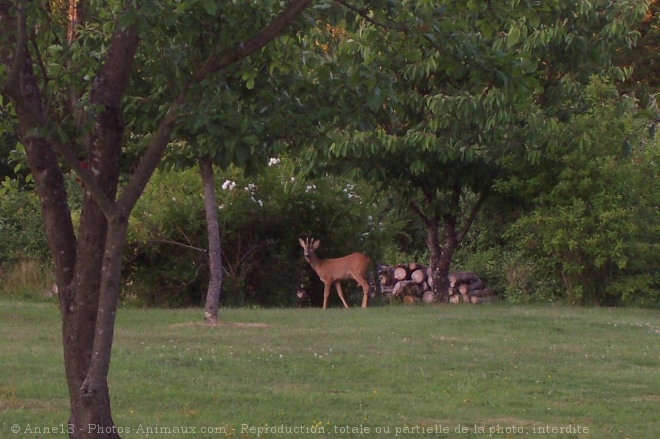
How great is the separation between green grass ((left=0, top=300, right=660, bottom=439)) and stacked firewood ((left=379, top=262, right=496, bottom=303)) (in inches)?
316

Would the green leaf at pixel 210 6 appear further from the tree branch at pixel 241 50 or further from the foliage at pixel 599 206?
the foliage at pixel 599 206

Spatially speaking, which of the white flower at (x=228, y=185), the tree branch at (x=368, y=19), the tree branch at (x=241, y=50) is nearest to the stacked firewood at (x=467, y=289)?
the white flower at (x=228, y=185)

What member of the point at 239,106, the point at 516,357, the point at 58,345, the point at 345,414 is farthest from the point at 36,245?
the point at 239,106

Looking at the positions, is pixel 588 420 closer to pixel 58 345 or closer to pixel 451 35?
pixel 451 35

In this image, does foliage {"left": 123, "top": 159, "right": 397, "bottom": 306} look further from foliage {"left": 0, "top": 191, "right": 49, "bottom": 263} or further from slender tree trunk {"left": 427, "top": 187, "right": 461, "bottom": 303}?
foliage {"left": 0, "top": 191, "right": 49, "bottom": 263}

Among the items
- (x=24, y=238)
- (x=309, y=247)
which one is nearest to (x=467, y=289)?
(x=309, y=247)

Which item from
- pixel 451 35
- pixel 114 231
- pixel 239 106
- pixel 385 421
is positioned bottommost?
pixel 385 421

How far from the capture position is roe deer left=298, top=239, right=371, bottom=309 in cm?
2036

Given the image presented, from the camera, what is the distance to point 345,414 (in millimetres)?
8883

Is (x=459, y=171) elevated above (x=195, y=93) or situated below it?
above

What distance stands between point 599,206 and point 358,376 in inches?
395

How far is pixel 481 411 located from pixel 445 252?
12600 mm

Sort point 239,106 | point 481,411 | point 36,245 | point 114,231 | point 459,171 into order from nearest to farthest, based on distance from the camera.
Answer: point 114,231 → point 239,106 → point 481,411 → point 459,171 → point 36,245

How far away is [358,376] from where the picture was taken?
1078 cm
